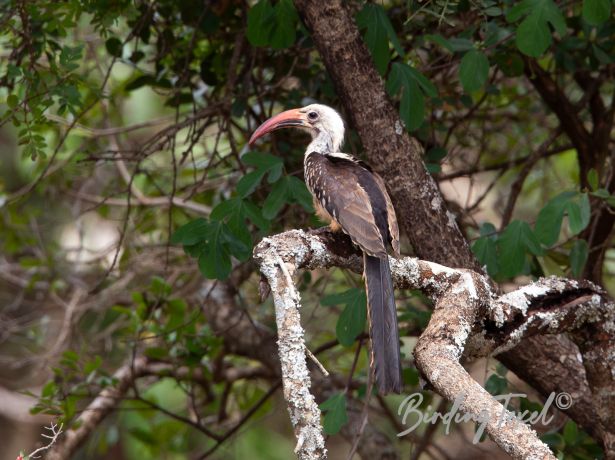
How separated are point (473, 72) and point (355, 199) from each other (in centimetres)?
72

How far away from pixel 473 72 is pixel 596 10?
1.64ft

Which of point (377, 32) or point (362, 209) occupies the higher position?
point (377, 32)

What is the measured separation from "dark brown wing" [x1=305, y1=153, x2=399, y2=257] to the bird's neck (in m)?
0.37

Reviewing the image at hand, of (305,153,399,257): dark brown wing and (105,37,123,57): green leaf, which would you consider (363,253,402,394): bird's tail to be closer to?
(305,153,399,257): dark brown wing

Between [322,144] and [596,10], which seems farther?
[322,144]

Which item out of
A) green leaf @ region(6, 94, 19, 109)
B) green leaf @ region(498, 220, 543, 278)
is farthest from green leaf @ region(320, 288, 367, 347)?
green leaf @ region(6, 94, 19, 109)

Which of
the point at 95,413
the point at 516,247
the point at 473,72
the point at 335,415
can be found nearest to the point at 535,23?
the point at 473,72

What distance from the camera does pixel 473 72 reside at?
10.8 ft

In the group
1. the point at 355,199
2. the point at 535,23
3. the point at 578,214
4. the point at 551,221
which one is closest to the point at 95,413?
the point at 355,199

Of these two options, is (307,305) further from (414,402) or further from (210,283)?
(414,402)

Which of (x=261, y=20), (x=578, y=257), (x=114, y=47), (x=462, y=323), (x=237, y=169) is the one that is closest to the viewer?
(x=462, y=323)

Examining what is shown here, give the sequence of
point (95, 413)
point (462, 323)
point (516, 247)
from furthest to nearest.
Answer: point (95, 413) < point (516, 247) < point (462, 323)

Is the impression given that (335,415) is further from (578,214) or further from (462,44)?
(462,44)

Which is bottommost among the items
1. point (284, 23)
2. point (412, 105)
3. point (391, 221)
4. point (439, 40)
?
point (391, 221)
